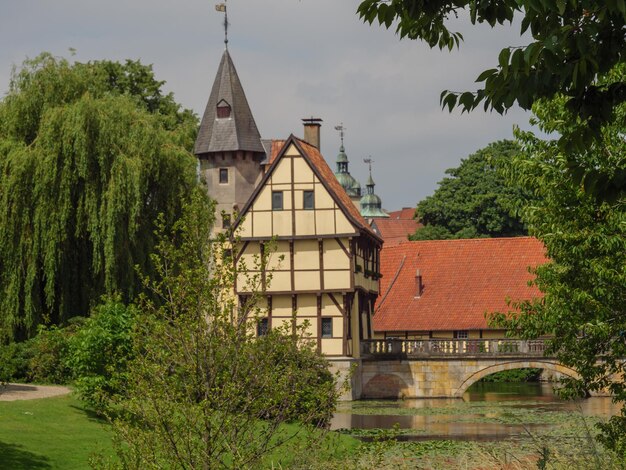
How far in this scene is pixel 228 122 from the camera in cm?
5000

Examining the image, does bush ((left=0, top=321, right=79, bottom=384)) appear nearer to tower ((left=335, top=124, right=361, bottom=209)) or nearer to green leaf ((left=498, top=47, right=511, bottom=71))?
green leaf ((left=498, top=47, right=511, bottom=71))

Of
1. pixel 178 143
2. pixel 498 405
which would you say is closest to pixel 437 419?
pixel 498 405

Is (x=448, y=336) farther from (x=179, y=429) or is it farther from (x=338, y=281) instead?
(x=179, y=429)

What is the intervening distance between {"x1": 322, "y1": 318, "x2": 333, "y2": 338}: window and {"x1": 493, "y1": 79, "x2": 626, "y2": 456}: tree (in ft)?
75.3

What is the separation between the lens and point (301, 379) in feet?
37.2

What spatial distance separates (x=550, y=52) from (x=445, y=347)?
37.1m

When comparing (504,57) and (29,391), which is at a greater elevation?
(504,57)

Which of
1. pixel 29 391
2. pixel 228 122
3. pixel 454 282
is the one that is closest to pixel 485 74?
pixel 29 391

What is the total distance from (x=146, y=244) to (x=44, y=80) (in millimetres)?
5226

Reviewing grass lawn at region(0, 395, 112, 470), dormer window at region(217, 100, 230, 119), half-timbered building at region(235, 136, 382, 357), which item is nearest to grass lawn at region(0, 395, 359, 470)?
grass lawn at region(0, 395, 112, 470)

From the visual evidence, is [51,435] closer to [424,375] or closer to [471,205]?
[424,375]

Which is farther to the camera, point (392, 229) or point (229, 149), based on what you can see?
point (392, 229)

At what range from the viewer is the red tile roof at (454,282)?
44.3 metres

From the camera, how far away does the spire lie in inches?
5231
